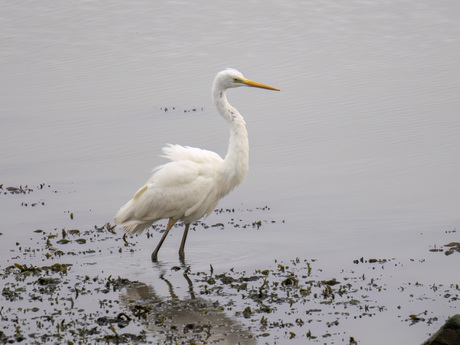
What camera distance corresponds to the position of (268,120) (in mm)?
18391

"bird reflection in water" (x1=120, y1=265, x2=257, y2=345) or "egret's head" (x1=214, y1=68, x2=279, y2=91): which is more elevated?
"egret's head" (x1=214, y1=68, x2=279, y2=91)

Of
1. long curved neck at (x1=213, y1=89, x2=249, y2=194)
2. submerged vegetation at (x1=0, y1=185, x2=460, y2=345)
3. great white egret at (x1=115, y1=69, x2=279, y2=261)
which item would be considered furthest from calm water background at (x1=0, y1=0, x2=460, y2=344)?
long curved neck at (x1=213, y1=89, x2=249, y2=194)

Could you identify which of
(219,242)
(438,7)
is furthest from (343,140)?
(438,7)

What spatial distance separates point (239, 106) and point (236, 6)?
13487 millimetres

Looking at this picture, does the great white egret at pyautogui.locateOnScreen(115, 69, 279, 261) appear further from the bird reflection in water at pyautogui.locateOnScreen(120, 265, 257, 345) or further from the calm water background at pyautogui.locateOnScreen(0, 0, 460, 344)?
the bird reflection in water at pyautogui.locateOnScreen(120, 265, 257, 345)

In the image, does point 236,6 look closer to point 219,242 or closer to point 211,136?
point 211,136

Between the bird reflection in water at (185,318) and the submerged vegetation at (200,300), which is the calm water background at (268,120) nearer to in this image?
the submerged vegetation at (200,300)

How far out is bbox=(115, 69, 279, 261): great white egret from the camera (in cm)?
1158

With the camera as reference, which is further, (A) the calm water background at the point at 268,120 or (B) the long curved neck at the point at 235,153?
(A) the calm water background at the point at 268,120

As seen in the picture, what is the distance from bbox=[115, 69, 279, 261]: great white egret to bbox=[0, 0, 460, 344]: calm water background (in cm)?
53

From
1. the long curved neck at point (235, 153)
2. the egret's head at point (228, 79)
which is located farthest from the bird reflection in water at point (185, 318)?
the egret's head at point (228, 79)

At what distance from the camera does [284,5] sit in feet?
103

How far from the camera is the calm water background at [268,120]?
12.2 meters

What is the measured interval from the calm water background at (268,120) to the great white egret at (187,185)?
A: 0.53m
